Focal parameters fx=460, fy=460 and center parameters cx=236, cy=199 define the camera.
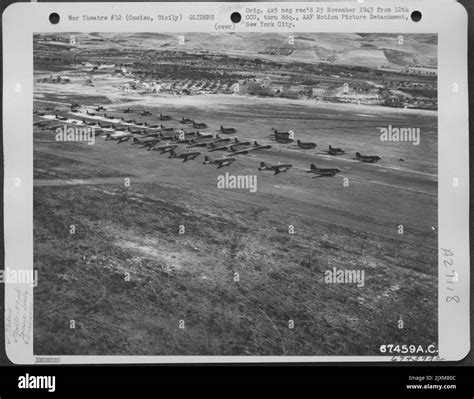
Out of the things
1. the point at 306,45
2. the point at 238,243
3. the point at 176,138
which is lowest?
the point at 238,243

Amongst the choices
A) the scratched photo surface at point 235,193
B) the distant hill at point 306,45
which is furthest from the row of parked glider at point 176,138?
the distant hill at point 306,45

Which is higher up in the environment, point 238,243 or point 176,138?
point 176,138

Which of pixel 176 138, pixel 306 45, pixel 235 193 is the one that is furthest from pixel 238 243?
pixel 306 45

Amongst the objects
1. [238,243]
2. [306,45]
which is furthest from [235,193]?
[306,45]

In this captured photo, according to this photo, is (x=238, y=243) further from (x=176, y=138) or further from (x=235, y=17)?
(x=235, y=17)

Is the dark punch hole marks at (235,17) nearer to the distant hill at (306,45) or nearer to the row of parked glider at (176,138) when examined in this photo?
the distant hill at (306,45)
